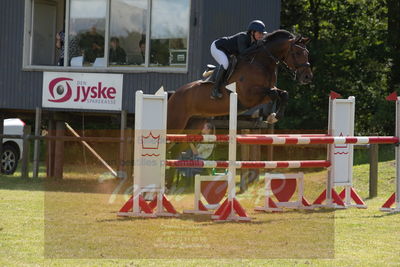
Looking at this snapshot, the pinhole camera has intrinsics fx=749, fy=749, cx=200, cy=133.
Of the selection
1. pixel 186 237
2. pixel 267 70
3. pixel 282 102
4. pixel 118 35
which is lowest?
pixel 186 237

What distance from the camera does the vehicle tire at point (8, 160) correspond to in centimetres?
1772

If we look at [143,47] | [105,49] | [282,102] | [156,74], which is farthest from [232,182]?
[105,49]

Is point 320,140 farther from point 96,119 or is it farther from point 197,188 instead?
point 96,119

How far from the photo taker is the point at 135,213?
9.00 metres

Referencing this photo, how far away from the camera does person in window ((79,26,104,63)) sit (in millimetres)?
15601

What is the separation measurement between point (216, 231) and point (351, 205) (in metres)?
3.33

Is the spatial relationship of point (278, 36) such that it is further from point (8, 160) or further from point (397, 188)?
point (8, 160)

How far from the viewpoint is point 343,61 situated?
2512 cm

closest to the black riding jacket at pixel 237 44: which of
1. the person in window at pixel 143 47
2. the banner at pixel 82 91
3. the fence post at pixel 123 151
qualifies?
the person in window at pixel 143 47

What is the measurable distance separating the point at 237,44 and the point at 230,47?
0.11 metres

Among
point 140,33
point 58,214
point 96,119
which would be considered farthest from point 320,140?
point 96,119

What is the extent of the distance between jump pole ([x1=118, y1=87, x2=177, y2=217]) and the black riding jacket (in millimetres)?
1897

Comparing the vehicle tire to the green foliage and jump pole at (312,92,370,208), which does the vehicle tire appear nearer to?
the green foliage

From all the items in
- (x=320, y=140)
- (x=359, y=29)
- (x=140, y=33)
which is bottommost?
(x=320, y=140)
